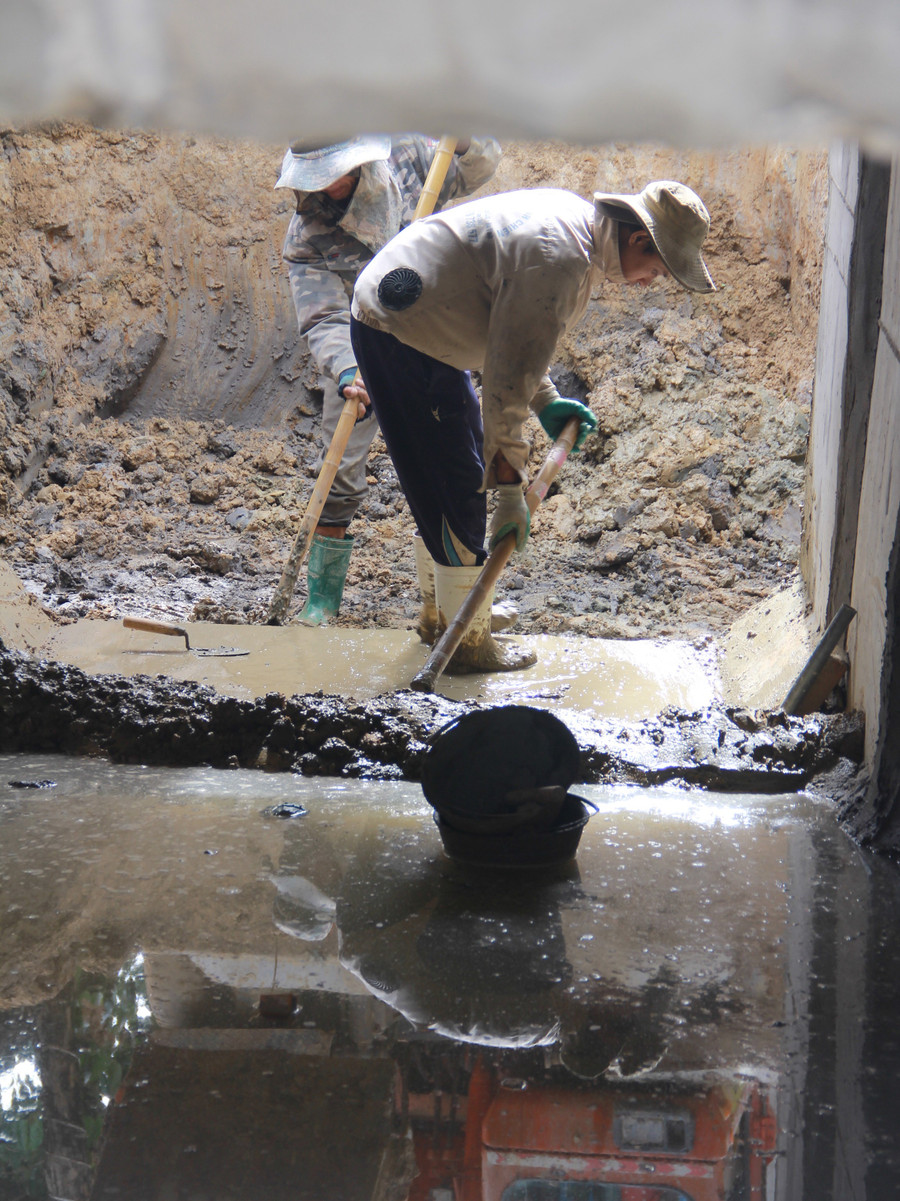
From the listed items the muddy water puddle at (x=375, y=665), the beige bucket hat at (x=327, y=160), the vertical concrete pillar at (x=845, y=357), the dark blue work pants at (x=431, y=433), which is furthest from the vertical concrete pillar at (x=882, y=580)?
the beige bucket hat at (x=327, y=160)

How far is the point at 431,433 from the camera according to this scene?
129 inches

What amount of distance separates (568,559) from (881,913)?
3.69 m

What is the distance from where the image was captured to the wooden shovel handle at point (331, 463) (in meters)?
3.96

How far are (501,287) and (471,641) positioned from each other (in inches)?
46.8

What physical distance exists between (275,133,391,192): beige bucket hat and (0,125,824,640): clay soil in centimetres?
183

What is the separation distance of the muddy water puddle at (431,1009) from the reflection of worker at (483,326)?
1215 mm

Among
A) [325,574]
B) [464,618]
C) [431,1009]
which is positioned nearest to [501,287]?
[464,618]

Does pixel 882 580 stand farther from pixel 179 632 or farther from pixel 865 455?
pixel 179 632

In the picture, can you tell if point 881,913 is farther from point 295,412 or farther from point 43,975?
point 295,412

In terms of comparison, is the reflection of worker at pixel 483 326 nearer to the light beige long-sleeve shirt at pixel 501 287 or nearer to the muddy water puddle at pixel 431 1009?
the light beige long-sleeve shirt at pixel 501 287

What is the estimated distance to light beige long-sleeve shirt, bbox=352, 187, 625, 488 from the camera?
2.74 metres

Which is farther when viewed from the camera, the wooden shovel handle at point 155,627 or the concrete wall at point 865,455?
the wooden shovel handle at point 155,627

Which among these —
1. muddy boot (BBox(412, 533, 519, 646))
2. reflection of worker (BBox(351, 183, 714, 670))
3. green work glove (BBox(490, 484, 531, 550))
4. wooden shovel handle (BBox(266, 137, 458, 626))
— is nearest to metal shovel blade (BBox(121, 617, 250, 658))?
wooden shovel handle (BBox(266, 137, 458, 626))

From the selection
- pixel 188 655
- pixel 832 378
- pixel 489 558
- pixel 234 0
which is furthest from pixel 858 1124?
pixel 188 655
